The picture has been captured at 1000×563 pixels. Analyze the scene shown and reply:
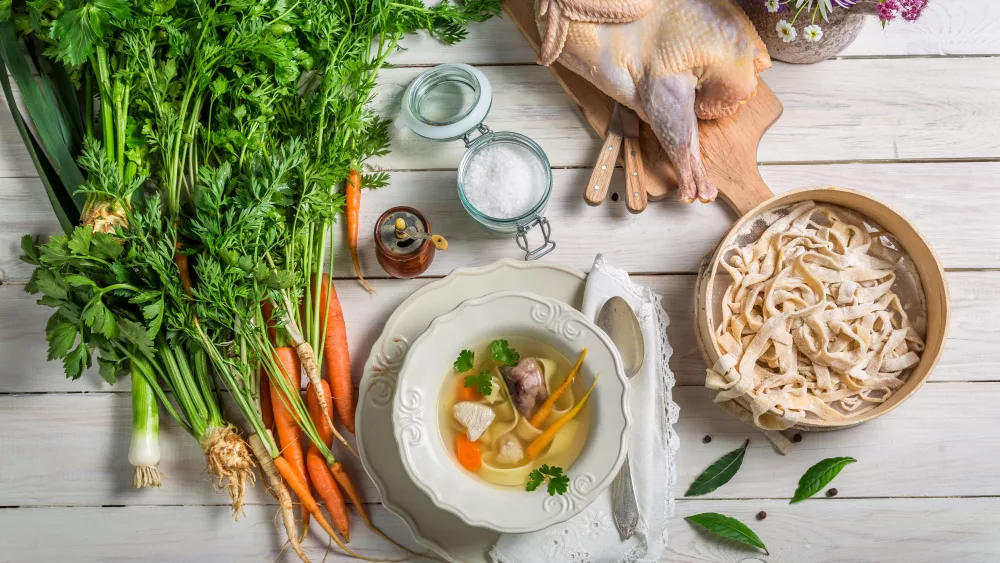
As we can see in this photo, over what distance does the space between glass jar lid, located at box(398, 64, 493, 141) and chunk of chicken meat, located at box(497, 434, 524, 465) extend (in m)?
0.83

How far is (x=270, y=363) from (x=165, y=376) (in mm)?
293

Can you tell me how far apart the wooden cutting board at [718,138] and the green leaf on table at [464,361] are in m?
0.73

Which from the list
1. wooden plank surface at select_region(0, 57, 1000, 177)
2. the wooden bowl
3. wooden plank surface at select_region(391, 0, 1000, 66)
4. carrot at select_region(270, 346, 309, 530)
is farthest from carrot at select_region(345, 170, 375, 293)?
the wooden bowl

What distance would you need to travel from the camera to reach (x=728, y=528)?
1804 mm

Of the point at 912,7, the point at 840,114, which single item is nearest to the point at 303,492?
the point at 840,114

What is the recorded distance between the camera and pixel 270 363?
1681 mm

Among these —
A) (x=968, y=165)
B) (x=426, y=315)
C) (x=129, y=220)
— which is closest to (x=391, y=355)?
(x=426, y=315)

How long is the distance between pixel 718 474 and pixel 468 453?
2.42 feet

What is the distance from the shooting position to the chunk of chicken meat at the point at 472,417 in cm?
158

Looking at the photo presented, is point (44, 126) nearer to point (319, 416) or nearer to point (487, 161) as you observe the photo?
point (319, 416)

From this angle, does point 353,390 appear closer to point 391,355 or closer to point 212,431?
point 391,355

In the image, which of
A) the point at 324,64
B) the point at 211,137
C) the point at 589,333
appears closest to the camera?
the point at 589,333

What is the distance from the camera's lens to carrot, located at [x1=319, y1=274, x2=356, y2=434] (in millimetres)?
1801

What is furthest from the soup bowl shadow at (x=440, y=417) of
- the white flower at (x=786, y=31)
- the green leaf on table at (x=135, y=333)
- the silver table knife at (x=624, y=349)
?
the white flower at (x=786, y=31)
